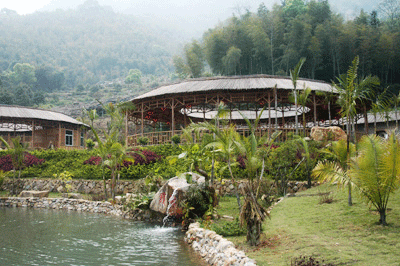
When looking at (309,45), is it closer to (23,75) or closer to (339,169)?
(339,169)

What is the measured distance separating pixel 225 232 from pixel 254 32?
91.7 ft

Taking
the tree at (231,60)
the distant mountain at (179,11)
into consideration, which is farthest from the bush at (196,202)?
the distant mountain at (179,11)

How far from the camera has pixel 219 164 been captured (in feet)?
39.2

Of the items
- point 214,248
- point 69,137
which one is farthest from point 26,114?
point 214,248

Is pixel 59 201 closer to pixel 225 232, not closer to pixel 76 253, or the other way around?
pixel 76 253

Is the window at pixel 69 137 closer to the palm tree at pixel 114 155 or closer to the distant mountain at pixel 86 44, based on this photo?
the palm tree at pixel 114 155

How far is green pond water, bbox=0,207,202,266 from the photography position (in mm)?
6926

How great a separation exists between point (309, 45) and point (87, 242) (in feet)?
91.4

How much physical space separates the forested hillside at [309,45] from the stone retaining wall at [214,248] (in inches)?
857

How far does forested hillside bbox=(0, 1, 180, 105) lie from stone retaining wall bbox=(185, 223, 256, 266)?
52345 mm

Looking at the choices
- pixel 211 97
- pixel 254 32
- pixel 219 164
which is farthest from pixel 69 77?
pixel 219 164

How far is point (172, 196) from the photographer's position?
1056cm

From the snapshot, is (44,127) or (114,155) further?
(44,127)

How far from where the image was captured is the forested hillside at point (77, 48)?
7312cm
